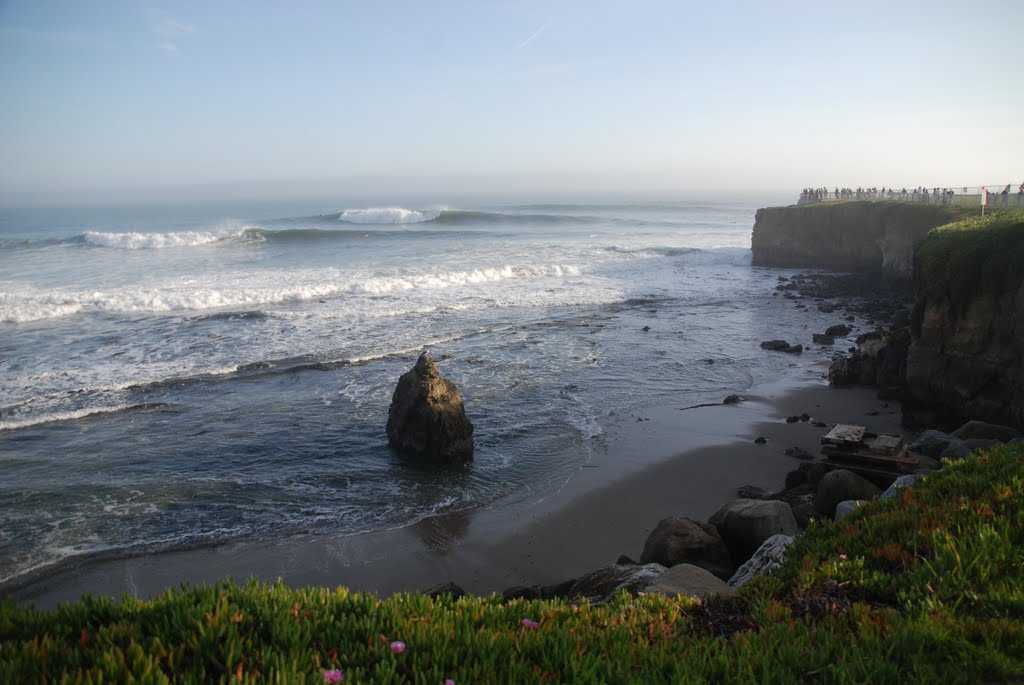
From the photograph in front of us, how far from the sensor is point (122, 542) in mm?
9953

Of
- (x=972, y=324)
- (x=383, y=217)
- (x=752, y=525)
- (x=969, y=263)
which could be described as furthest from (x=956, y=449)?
(x=383, y=217)

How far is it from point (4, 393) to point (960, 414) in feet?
70.7

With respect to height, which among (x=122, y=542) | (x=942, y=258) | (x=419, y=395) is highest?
(x=942, y=258)

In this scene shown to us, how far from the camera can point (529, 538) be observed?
10.3 m

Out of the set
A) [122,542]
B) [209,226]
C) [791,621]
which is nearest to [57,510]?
[122,542]

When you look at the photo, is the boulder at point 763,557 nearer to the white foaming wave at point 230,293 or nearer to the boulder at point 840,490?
the boulder at point 840,490

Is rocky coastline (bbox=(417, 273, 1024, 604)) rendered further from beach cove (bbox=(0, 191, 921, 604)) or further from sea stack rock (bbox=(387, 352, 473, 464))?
sea stack rock (bbox=(387, 352, 473, 464))

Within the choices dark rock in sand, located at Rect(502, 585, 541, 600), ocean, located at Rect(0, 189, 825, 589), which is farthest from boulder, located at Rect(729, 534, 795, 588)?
ocean, located at Rect(0, 189, 825, 589)

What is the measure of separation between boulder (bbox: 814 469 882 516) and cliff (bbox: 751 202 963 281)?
907 inches

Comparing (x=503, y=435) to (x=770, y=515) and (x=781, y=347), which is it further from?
(x=781, y=347)

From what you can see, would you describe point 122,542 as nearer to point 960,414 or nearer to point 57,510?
point 57,510

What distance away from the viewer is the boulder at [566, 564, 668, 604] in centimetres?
657

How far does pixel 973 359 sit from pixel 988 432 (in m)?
3.07

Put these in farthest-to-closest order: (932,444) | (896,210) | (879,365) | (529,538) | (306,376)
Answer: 1. (896,210)
2. (306,376)
3. (879,365)
4. (932,444)
5. (529,538)
